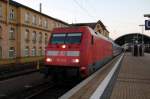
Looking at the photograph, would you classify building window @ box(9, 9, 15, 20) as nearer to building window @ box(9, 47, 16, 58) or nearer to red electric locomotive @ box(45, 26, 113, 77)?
building window @ box(9, 47, 16, 58)

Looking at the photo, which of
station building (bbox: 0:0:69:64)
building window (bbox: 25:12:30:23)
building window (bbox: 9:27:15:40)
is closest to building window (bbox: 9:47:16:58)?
station building (bbox: 0:0:69:64)

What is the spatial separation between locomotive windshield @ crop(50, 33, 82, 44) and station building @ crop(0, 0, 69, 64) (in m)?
21.3

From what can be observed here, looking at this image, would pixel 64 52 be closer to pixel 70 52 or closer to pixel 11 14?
pixel 70 52

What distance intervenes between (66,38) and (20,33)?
86.7 ft

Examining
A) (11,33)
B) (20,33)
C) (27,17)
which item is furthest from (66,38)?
(27,17)

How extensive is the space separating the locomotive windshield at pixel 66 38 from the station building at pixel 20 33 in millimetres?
21342

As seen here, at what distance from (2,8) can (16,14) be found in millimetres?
4465

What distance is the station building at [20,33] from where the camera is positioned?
114ft

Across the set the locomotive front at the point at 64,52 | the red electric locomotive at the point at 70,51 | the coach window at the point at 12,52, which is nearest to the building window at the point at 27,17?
the coach window at the point at 12,52

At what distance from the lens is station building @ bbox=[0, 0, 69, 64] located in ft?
114

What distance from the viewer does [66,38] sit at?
13.9 metres

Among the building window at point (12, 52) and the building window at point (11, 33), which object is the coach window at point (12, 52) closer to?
the building window at point (12, 52)

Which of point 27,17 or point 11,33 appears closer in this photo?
point 11,33

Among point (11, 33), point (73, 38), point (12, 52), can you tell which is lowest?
point (12, 52)
